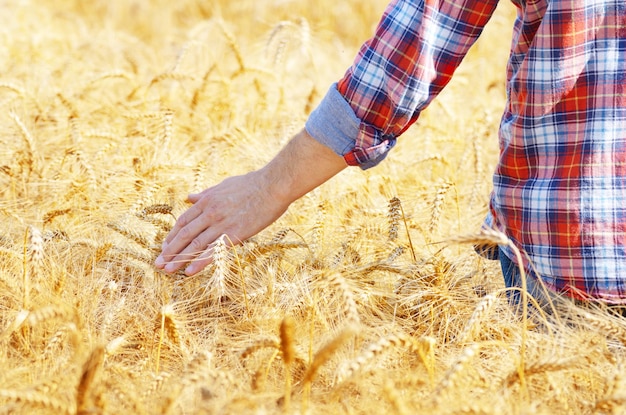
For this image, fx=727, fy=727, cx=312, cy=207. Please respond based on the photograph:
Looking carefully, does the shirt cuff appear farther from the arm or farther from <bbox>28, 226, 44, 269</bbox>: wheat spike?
<bbox>28, 226, 44, 269</bbox>: wheat spike

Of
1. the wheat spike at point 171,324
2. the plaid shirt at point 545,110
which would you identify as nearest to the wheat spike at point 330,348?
the wheat spike at point 171,324

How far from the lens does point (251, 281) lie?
1.59 meters

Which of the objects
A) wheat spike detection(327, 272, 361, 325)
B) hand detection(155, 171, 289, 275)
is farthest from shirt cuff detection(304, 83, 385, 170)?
wheat spike detection(327, 272, 361, 325)

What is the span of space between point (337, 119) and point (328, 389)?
0.50 metres

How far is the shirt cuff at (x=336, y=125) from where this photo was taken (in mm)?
1392

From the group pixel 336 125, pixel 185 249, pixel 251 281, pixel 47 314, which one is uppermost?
pixel 336 125

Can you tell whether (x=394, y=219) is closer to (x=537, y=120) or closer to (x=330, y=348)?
(x=537, y=120)

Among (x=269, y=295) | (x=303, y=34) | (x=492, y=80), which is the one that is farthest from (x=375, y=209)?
(x=492, y=80)

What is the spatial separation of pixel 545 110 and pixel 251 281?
2.31 feet

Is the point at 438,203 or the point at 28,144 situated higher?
the point at 28,144

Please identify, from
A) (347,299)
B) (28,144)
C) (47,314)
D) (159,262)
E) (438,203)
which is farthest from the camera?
(28,144)

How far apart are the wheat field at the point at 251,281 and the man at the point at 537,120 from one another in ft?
0.46

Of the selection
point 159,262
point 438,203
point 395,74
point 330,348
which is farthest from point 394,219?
Answer: point 330,348

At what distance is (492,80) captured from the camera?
3.40 m
